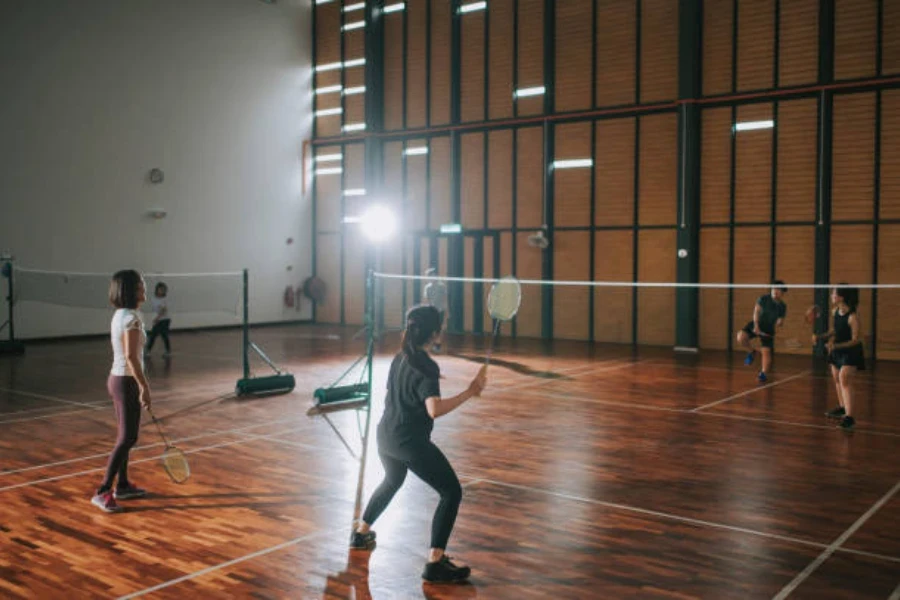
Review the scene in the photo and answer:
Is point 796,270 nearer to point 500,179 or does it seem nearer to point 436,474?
point 500,179

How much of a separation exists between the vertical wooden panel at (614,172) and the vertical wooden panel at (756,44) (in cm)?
287

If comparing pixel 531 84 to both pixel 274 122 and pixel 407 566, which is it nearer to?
pixel 274 122

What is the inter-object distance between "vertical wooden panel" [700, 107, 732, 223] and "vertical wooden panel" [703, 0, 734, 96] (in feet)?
1.94

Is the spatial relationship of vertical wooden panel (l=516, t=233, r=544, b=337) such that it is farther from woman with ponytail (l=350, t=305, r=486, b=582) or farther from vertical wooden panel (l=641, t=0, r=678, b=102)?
woman with ponytail (l=350, t=305, r=486, b=582)

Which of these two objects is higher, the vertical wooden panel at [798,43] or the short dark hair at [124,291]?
the vertical wooden panel at [798,43]

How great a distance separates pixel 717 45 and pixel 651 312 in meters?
6.50

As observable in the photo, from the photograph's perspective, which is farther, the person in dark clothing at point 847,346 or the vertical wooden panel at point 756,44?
the vertical wooden panel at point 756,44

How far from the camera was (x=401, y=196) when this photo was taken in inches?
969

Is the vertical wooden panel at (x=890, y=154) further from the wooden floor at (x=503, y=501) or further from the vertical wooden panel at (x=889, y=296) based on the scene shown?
the wooden floor at (x=503, y=501)

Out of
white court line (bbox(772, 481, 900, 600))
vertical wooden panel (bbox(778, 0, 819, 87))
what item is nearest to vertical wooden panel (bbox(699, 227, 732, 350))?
vertical wooden panel (bbox(778, 0, 819, 87))

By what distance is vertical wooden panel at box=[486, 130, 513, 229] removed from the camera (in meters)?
22.5

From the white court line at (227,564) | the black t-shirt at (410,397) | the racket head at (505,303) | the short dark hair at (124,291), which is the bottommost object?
the white court line at (227,564)

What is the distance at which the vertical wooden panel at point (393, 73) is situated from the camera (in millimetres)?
24547

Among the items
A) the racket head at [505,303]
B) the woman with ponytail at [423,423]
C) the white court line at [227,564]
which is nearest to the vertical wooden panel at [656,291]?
the racket head at [505,303]
